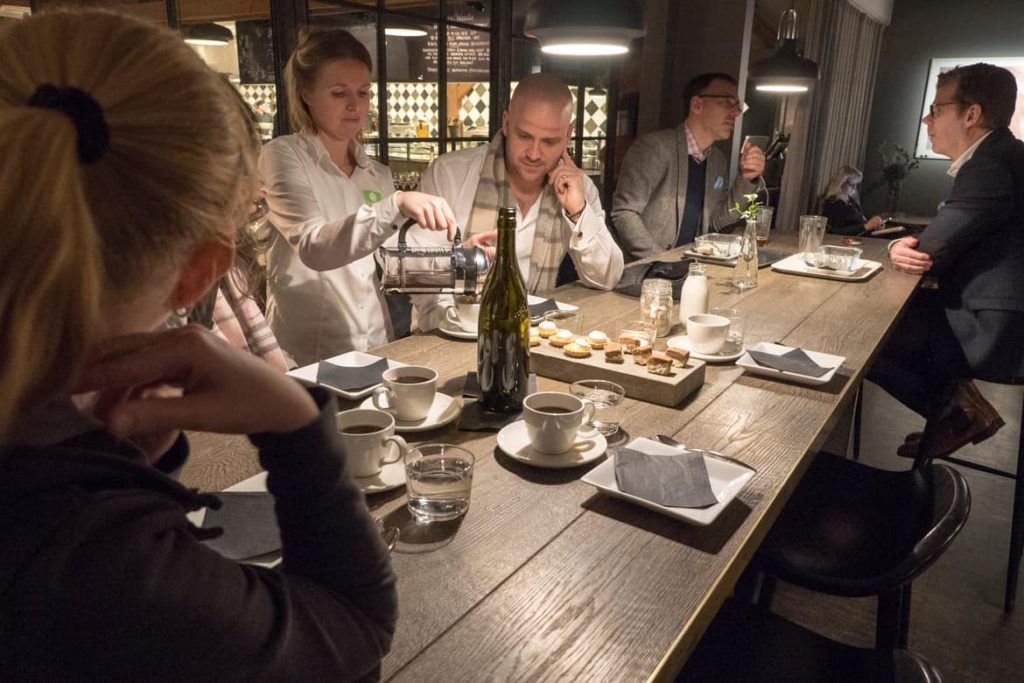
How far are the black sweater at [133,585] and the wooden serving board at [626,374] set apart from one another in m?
0.92

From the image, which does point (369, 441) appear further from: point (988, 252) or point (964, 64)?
point (964, 64)

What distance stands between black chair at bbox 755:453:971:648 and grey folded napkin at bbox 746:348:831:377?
11.1 inches

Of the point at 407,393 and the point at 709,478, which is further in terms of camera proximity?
the point at 407,393

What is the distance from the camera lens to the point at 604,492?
3.39 ft

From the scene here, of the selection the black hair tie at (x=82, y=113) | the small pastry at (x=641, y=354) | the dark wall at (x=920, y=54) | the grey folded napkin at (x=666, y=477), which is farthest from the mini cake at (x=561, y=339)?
the dark wall at (x=920, y=54)

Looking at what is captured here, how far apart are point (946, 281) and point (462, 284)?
7.60ft

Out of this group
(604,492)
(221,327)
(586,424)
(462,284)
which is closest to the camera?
(604,492)

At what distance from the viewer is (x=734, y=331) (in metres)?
1.71

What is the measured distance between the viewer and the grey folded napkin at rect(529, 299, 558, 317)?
1954mm

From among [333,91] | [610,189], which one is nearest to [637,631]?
[333,91]

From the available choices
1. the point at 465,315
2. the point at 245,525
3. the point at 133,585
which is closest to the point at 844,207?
the point at 465,315

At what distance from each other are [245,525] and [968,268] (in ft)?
9.43

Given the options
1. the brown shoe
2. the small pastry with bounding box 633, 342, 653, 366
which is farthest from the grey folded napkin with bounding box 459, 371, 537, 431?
the brown shoe

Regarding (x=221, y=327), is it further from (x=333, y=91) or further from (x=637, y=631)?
(x=637, y=631)
